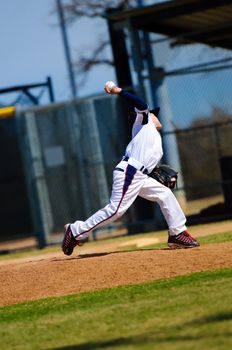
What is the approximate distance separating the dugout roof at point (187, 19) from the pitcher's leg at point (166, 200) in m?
8.59

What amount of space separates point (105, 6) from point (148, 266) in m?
23.6

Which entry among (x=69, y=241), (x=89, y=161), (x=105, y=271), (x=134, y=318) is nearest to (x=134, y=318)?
(x=134, y=318)

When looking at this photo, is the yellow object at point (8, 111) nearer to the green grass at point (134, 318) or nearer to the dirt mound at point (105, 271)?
the dirt mound at point (105, 271)

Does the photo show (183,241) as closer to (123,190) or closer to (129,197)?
(129,197)

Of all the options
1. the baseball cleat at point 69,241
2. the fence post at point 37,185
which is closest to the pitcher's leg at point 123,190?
the baseball cleat at point 69,241

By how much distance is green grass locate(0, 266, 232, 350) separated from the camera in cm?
696

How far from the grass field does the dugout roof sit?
10.5 meters

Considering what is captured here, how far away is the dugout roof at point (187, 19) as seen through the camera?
19.9 m

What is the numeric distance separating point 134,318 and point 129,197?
11.6 ft

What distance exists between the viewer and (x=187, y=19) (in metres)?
21.4

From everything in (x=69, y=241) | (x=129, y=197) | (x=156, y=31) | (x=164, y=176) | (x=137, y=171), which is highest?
(x=156, y=31)

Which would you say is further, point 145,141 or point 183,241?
point 183,241

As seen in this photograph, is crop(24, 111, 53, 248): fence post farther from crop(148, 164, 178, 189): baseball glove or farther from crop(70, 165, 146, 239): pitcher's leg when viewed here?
crop(70, 165, 146, 239): pitcher's leg

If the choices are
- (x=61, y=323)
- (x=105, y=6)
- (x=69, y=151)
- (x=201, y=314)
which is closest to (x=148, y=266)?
(x=61, y=323)
